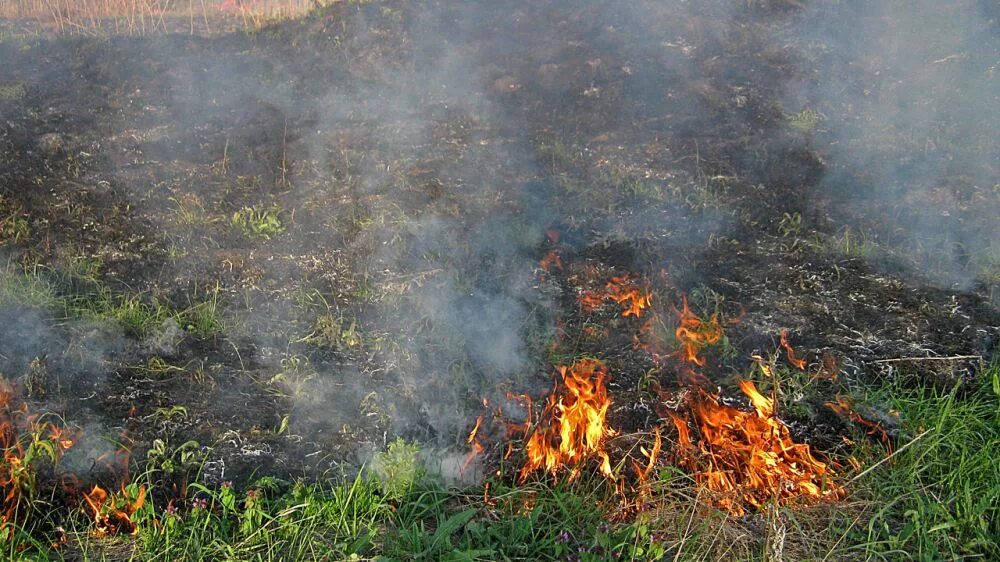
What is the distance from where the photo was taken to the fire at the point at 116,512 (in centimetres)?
299

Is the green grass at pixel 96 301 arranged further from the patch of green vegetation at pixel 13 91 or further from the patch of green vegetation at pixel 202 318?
the patch of green vegetation at pixel 13 91

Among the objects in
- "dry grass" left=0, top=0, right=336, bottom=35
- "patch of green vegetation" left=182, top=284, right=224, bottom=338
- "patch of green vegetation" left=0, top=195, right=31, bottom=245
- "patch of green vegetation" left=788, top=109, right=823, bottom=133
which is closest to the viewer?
"patch of green vegetation" left=182, top=284, right=224, bottom=338

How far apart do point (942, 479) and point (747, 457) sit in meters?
0.73

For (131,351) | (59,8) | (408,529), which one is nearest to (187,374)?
(131,351)

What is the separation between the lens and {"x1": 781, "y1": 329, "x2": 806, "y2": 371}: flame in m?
3.64

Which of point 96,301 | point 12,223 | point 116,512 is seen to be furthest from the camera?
point 12,223

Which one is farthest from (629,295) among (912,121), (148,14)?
(148,14)

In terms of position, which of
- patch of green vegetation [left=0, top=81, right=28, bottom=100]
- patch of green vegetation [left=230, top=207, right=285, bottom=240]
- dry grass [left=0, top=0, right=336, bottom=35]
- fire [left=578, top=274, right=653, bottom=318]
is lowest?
fire [left=578, top=274, right=653, bottom=318]

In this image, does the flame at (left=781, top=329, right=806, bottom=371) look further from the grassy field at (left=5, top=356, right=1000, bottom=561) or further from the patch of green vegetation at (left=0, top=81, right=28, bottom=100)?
the patch of green vegetation at (left=0, top=81, right=28, bottom=100)

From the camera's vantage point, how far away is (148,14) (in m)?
7.21

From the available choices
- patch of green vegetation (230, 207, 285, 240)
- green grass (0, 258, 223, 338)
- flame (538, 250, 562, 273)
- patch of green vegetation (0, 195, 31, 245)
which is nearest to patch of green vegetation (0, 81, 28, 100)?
patch of green vegetation (0, 195, 31, 245)

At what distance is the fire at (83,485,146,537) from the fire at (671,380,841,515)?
2.15m

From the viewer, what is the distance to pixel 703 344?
12.5 ft

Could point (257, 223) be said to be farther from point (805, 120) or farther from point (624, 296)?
point (805, 120)
